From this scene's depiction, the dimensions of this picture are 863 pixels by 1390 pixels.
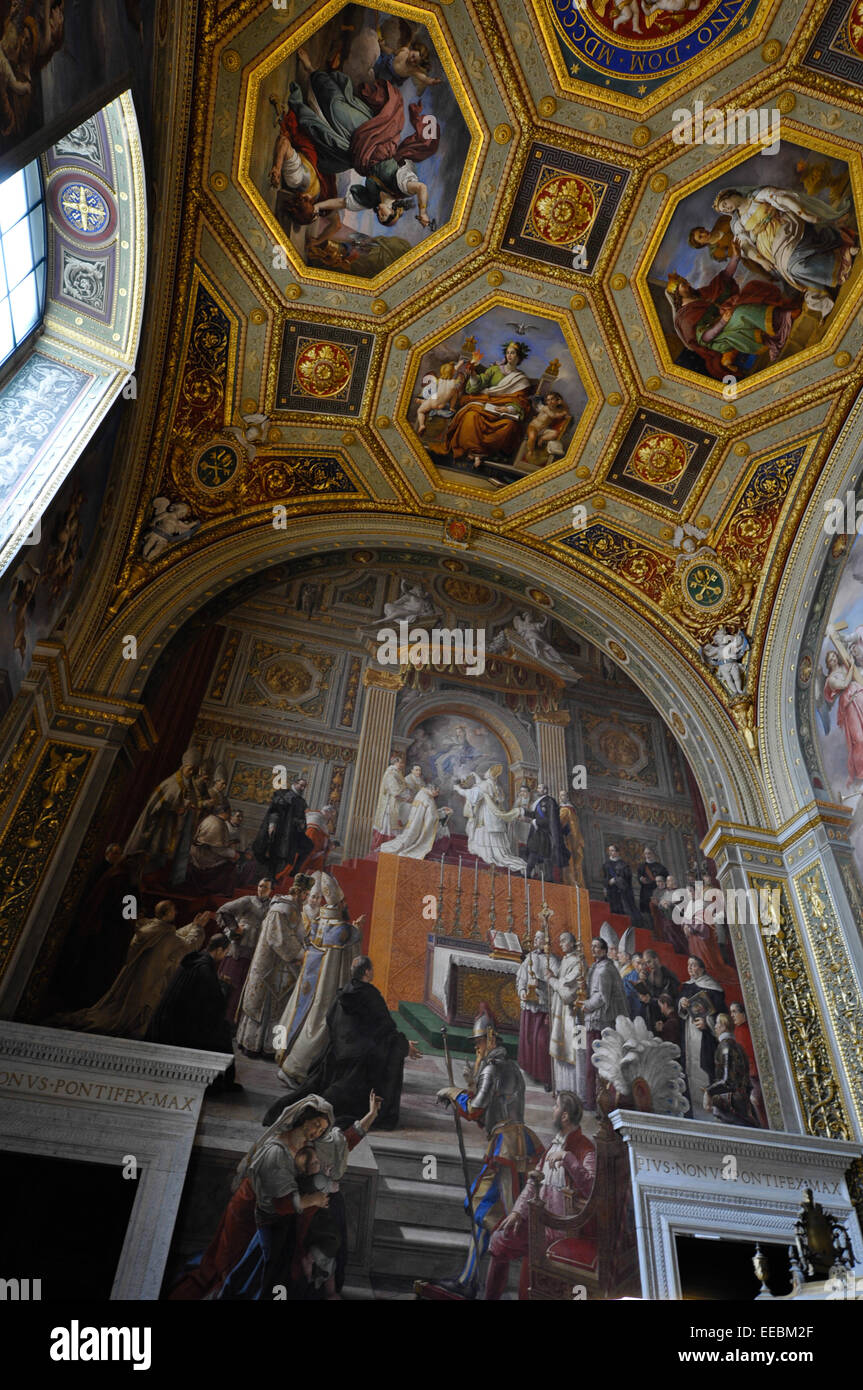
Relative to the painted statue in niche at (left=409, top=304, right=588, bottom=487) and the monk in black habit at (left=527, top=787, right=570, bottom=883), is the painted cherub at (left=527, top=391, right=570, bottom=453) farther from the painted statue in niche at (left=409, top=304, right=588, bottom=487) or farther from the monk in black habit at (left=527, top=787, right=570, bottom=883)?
the monk in black habit at (left=527, top=787, right=570, bottom=883)

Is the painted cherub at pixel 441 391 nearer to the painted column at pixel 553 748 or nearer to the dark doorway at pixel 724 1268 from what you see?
the painted column at pixel 553 748

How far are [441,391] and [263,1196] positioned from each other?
9037mm

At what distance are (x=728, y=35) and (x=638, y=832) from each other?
828 cm

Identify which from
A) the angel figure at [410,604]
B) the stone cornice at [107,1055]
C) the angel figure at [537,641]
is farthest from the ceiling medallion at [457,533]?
the stone cornice at [107,1055]

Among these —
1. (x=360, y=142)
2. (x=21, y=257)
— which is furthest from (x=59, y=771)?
(x=360, y=142)

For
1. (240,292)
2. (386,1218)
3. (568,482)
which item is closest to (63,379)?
(240,292)

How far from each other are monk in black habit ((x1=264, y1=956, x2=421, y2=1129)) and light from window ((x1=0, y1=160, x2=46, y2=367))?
6607 mm

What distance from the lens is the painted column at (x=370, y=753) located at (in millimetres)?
10266

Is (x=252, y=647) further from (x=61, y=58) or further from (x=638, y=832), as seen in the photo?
(x=61, y=58)

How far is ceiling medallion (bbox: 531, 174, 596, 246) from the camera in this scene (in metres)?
10.5

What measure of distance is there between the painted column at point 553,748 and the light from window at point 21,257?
7024mm

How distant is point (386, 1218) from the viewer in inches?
305

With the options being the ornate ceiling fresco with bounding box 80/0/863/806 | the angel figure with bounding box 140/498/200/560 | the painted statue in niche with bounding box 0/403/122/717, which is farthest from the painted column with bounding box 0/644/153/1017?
the angel figure with bounding box 140/498/200/560

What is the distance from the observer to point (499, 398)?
1211 cm
